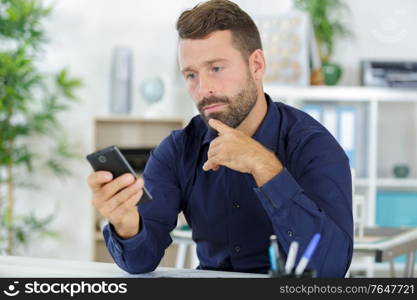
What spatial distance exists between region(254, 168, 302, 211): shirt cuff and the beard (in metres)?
0.33

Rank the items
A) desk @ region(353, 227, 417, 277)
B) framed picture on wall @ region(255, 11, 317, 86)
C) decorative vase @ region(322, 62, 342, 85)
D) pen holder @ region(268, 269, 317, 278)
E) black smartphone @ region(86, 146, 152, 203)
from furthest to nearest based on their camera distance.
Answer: decorative vase @ region(322, 62, 342, 85) → framed picture on wall @ region(255, 11, 317, 86) → desk @ region(353, 227, 417, 277) → black smartphone @ region(86, 146, 152, 203) → pen holder @ region(268, 269, 317, 278)

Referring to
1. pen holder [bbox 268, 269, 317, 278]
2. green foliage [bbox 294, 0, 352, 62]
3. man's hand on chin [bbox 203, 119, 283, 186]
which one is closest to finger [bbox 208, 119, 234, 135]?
man's hand on chin [bbox 203, 119, 283, 186]

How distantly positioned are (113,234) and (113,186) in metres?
0.27

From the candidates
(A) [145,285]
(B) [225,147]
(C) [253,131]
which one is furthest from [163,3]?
(A) [145,285]

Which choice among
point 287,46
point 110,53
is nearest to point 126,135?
point 110,53

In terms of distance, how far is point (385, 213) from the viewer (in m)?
4.49

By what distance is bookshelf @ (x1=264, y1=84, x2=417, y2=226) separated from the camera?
4.48 metres

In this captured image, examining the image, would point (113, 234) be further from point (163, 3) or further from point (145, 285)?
point (163, 3)

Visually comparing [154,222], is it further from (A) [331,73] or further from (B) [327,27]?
(B) [327,27]

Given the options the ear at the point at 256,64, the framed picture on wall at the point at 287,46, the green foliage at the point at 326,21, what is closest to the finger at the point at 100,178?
the ear at the point at 256,64

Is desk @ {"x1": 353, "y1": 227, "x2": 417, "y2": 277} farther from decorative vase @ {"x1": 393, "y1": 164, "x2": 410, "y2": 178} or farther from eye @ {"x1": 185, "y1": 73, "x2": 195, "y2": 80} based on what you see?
decorative vase @ {"x1": 393, "y1": 164, "x2": 410, "y2": 178}

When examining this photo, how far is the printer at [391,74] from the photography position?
450cm

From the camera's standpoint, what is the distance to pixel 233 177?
1.81 meters

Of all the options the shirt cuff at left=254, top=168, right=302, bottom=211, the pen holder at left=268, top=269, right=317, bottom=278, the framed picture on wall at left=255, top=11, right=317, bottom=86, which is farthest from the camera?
the framed picture on wall at left=255, top=11, right=317, bottom=86
